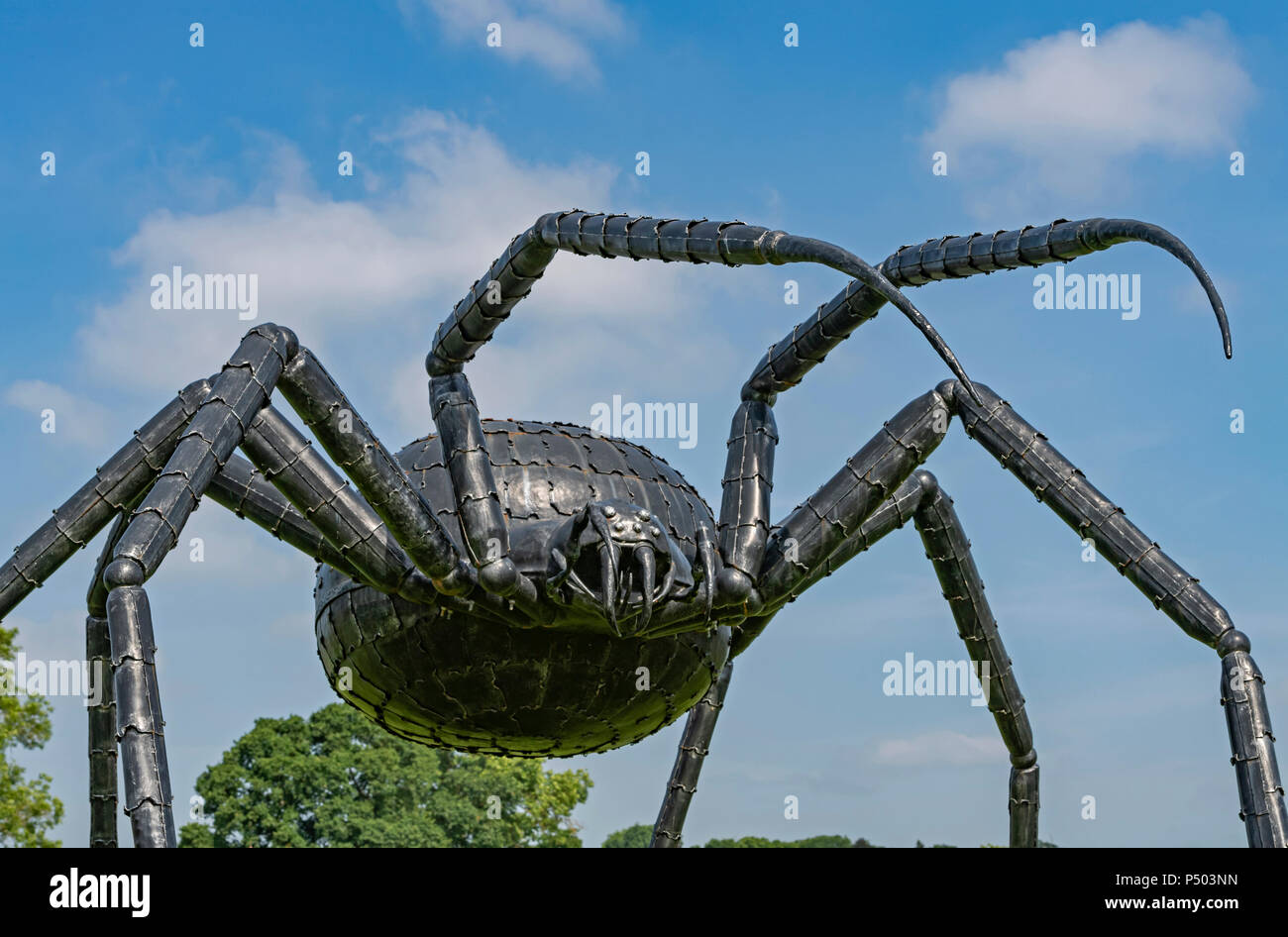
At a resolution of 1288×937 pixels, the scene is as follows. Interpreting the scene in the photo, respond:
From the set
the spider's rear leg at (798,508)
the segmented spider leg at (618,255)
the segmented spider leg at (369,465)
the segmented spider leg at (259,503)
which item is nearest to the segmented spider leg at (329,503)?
the segmented spider leg at (369,465)

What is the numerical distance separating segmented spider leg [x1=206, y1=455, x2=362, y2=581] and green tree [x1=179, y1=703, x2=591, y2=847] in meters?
28.4

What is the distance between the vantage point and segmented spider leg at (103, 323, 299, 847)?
5.89m

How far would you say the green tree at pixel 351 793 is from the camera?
37.7 m

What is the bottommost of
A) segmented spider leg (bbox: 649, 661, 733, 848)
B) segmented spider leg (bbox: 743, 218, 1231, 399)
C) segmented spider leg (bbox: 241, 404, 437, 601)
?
segmented spider leg (bbox: 649, 661, 733, 848)

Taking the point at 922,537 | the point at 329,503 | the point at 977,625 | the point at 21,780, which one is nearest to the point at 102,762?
the point at 329,503

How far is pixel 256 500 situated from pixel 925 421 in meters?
4.10

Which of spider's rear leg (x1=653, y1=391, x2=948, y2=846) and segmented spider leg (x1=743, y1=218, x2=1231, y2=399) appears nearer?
segmented spider leg (x1=743, y1=218, x2=1231, y2=399)

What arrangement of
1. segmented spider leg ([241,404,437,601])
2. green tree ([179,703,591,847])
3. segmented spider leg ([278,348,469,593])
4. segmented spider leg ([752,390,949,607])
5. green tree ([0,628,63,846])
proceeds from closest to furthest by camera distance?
1. segmented spider leg ([278,348,469,593])
2. segmented spider leg ([241,404,437,601])
3. segmented spider leg ([752,390,949,607])
4. green tree ([0,628,63,846])
5. green tree ([179,703,591,847])

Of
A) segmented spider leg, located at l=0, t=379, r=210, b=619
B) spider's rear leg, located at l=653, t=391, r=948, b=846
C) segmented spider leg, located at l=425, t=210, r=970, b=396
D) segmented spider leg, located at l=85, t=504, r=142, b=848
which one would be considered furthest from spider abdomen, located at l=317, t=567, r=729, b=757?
segmented spider leg, located at l=425, t=210, r=970, b=396

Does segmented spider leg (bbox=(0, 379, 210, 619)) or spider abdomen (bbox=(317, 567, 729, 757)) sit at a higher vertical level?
segmented spider leg (bbox=(0, 379, 210, 619))

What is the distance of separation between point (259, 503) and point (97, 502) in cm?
91

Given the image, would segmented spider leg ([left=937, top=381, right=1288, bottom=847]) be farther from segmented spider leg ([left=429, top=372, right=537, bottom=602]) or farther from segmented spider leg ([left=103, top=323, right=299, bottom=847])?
segmented spider leg ([left=103, top=323, right=299, bottom=847])

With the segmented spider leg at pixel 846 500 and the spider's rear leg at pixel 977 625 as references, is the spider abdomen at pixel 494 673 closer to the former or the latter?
the segmented spider leg at pixel 846 500
